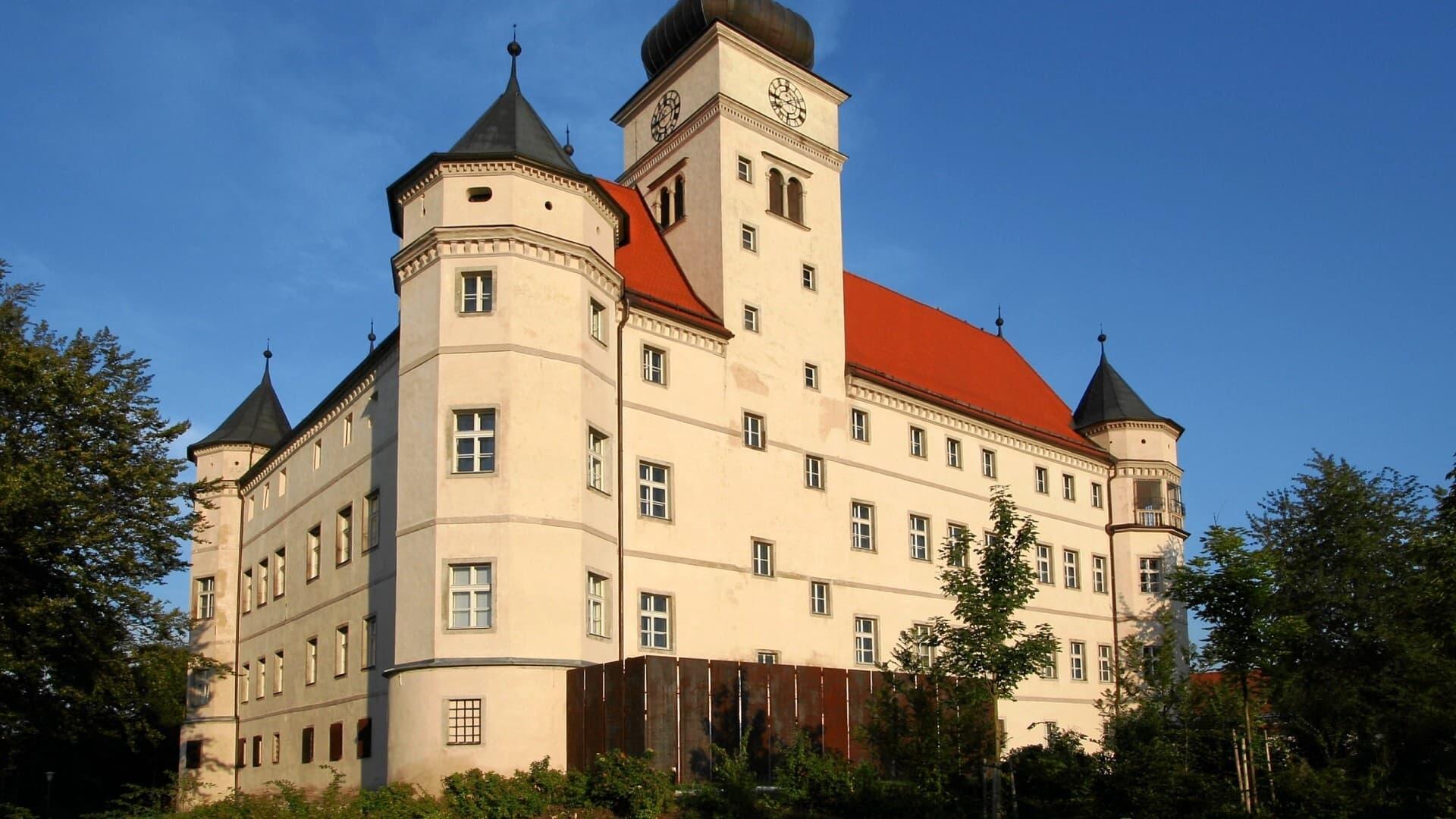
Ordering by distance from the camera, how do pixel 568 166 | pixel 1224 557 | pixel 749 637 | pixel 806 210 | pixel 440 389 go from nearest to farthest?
pixel 1224 557 → pixel 440 389 → pixel 568 166 → pixel 749 637 → pixel 806 210

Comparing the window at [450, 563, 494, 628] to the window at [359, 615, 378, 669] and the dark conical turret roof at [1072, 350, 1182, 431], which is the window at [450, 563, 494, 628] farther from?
the dark conical turret roof at [1072, 350, 1182, 431]

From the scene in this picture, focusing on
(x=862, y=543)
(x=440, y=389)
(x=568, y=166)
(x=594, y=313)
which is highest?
(x=568, y=166)

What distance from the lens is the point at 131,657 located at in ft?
96.8

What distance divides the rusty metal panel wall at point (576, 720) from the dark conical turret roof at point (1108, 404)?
27000mm

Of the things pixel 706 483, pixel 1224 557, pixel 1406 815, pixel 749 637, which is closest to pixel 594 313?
pixel 706 483

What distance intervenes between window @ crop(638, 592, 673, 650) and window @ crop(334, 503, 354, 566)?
8.97 metres

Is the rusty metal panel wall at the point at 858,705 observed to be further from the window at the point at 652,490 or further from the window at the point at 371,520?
the window at the point at 371,520

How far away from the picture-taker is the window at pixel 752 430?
110 feet

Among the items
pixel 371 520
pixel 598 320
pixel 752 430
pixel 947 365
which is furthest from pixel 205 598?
pixel 947 365

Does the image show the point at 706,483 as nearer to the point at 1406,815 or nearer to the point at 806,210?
the point at 806,210

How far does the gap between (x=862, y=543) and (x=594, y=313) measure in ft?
35.6

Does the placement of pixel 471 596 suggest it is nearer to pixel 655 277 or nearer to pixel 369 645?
pixel 369 645

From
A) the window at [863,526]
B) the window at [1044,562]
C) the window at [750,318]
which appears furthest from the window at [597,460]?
the window at [1044,562]

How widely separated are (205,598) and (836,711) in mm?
26012
